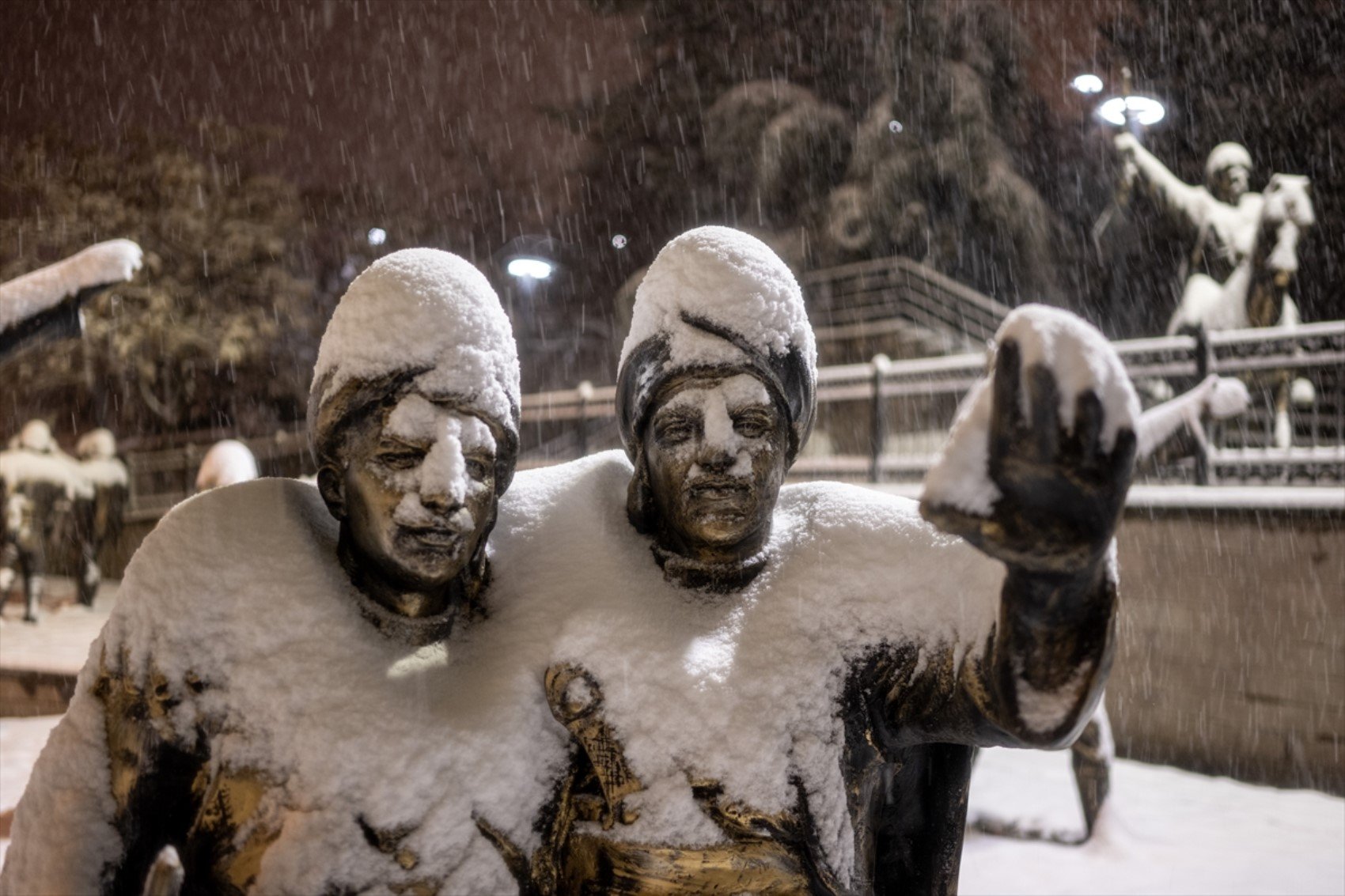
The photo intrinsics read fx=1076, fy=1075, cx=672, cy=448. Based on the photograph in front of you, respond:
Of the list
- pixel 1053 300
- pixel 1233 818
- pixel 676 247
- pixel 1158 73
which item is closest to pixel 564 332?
pixel 1053 300

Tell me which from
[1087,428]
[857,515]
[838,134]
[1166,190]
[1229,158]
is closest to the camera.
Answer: [1087,428]

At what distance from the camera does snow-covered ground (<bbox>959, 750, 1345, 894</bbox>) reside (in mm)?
5344

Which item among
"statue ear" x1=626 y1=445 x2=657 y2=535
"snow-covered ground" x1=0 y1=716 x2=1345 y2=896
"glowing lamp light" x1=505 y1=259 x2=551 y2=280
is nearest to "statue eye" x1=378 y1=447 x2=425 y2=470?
"statue ear" x1=626 y1=445 x2=657 y2=535

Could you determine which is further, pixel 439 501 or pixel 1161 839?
pixel 1161 839

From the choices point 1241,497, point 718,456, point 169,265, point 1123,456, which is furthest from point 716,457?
point 169,265

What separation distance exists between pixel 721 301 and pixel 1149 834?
17.9ft

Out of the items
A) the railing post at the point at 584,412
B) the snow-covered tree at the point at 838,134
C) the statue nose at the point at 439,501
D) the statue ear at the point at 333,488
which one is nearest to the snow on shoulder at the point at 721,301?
the statue nose at the point at 439,501

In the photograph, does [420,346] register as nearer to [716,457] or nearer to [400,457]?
[400,457]

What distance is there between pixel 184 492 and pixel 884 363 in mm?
13002

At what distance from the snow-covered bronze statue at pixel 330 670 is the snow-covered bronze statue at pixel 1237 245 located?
778 cm

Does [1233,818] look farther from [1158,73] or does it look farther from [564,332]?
[564,332]

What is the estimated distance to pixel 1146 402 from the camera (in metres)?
10.4

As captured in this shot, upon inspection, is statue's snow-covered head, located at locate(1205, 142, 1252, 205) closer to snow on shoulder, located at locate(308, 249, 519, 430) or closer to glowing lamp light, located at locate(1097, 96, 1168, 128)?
glowing lamp light, located at locate(1097, 96, 1168, 128)

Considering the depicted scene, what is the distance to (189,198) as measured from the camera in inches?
673
